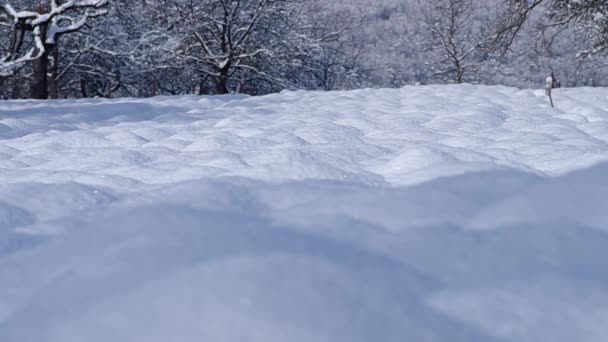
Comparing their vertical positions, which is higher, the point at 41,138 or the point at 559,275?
the point at 559,275

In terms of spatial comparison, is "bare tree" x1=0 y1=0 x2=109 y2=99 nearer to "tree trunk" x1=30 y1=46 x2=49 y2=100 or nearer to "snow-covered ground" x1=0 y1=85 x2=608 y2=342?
"tree trunk" x1=30 y1=46 x2=49 y2=100

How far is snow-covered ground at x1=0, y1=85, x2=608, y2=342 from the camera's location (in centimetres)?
115

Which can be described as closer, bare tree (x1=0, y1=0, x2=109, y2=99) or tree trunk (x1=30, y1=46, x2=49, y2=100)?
bare tree (x1=0, y1=0, x2=109, y2=99)

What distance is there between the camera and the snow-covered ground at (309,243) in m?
1.15

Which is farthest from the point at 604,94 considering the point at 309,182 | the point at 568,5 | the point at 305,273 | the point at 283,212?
the point at 305,273

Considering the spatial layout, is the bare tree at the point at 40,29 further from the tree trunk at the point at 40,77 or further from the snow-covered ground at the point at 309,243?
the snow-covered ground at the point at 309,243

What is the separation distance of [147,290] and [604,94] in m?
5.59

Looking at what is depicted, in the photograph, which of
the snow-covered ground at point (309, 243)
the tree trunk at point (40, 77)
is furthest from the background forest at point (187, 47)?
the snow-covered ground at point (309, 243)

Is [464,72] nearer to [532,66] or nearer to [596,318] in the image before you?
[532,66]

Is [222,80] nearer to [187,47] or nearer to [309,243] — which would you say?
[187,47]

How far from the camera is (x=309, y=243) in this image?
1.48 meters

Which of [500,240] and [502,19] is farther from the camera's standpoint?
[502,19]

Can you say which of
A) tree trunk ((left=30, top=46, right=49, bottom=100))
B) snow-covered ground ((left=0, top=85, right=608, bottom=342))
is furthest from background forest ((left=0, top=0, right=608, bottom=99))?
snow-covered ground ((left=0, top=85, right=608, bottom=342))

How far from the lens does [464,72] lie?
21.7m
